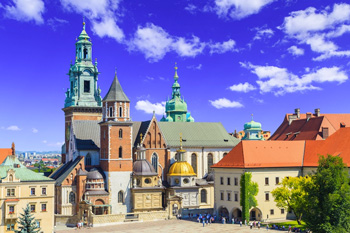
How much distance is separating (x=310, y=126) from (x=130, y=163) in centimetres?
3292

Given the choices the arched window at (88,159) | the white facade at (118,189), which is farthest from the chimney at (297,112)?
the arched window at (88,159)

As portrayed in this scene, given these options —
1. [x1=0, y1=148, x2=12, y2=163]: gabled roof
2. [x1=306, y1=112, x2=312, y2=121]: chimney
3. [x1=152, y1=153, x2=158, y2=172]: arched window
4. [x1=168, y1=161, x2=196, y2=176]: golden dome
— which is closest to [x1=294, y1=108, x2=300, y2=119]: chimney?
[x1=306, y1=112, x2=312, y2=121]: chimney

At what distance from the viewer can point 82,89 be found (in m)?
101

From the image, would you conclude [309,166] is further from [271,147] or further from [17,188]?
[17,188]

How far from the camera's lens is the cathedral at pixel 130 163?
263 feet

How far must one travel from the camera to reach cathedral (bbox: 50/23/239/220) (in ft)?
263

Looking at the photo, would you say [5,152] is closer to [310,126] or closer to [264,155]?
[264,155]

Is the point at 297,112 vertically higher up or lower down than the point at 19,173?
higher up

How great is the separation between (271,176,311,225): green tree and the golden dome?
20.0 meters

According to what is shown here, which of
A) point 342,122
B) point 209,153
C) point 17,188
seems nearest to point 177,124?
point 209,153

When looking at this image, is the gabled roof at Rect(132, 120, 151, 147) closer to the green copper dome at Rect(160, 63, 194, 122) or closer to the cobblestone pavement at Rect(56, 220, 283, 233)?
the cobblestone pavement at Rect(56, 220, 283, 233)

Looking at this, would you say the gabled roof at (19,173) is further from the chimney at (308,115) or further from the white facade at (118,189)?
the chimney at (308,115)

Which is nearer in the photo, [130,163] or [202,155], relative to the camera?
[130,163]

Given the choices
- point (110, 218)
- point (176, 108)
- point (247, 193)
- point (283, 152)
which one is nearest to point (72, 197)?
point (110, 218)
